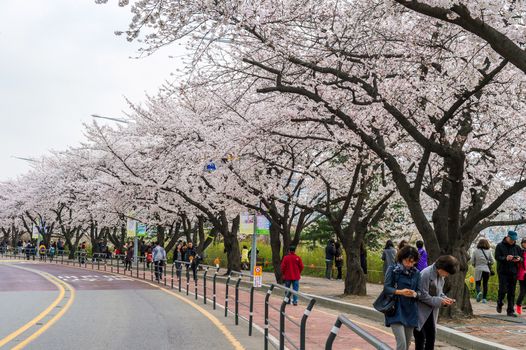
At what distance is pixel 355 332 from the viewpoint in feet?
15.5

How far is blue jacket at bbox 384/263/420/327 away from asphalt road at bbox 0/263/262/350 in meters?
3.77

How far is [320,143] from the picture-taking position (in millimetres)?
25156

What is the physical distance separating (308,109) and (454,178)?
5157mm

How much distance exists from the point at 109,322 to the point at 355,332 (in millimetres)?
10632

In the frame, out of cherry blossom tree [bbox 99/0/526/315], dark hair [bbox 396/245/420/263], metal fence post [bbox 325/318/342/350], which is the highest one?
cherry blossom tree [bbox 99/0/526/315]

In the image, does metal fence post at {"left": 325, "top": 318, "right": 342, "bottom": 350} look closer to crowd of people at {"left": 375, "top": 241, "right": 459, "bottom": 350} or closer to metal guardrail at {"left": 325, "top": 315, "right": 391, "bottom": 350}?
metal guardrail at {"left": 325, "top": 315, "right": 391, "bottom": 350}

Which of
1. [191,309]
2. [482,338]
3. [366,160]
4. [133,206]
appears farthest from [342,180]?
[133,206]

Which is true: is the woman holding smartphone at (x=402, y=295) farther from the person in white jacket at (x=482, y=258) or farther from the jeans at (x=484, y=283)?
the jeans at (x=484, y=283)

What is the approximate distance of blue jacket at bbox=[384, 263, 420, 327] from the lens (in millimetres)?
7828

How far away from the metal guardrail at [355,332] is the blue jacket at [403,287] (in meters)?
2.52

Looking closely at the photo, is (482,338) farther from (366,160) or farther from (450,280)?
(366,160)

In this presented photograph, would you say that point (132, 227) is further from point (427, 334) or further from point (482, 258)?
point (427, 334)

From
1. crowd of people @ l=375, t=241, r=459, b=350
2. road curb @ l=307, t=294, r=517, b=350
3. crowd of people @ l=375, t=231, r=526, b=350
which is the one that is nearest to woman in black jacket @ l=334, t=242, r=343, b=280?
road curb @ l=307, t=294, r=517, b=350

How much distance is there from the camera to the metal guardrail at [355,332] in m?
3.88
